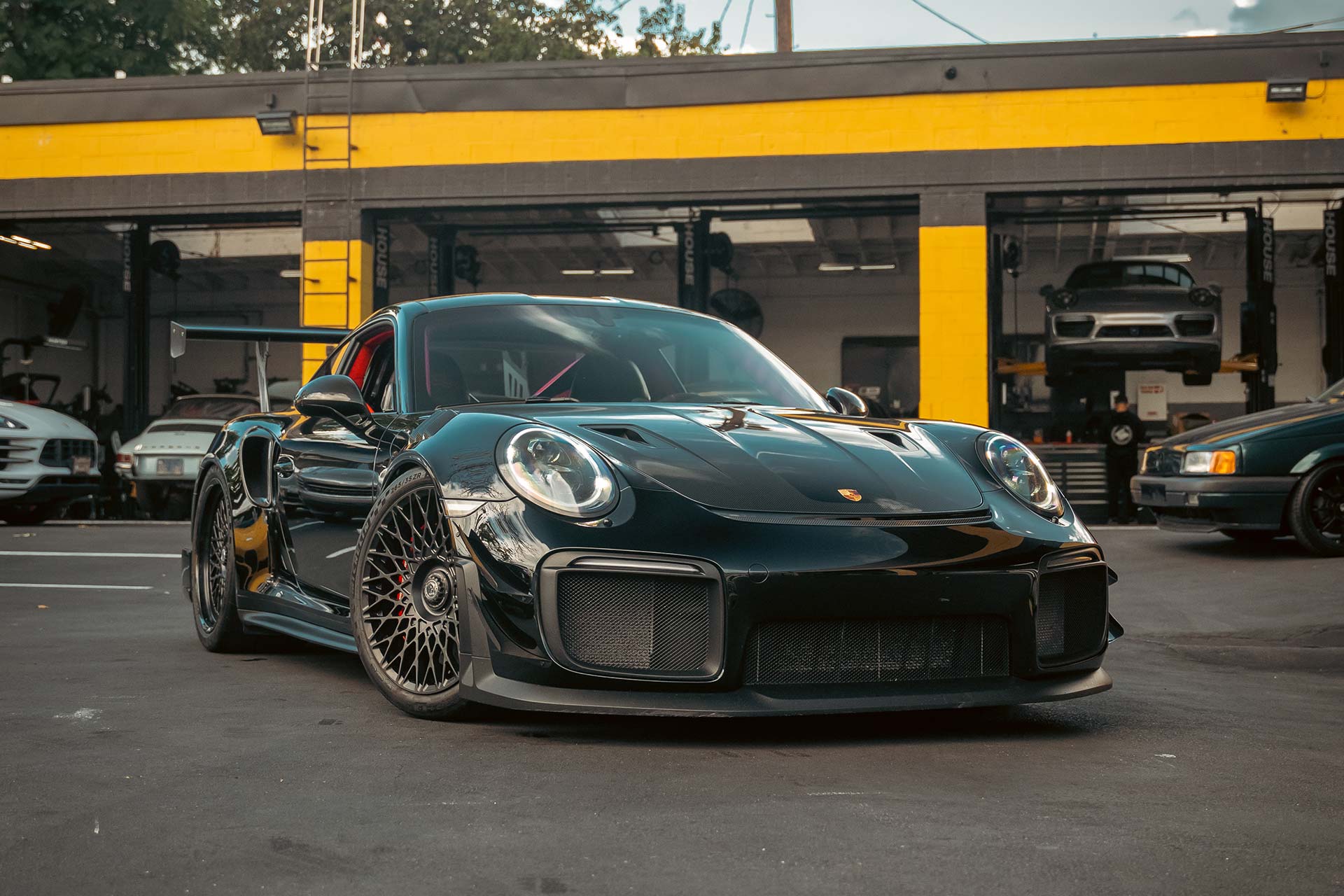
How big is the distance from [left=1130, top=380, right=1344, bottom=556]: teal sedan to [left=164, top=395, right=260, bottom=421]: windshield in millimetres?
11835

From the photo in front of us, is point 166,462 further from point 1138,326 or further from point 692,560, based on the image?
point 692,560

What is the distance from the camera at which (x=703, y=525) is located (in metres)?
3.59

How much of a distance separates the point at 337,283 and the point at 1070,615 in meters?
16.2

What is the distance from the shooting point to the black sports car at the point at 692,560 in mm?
3551

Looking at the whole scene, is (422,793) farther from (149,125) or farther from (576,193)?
(149,125)

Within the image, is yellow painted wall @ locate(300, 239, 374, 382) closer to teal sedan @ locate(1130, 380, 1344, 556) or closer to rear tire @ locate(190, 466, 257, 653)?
teal sedan @ locate(1130, 380, 1344, 556)

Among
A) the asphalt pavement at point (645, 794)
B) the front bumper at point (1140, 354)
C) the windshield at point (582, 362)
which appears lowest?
the asphalt pavement at point (645, 794)

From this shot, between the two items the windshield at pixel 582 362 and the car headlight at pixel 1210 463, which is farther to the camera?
the car headlight at pixel 1210 463

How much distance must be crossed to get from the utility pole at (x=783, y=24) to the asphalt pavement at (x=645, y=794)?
57.6 feet

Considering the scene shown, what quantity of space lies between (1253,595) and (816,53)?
11.5 metres

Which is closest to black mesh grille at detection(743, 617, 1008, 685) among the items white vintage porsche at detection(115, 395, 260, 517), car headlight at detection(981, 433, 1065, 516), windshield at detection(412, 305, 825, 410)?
car headlight at detection(981, 433, 1065, 516)

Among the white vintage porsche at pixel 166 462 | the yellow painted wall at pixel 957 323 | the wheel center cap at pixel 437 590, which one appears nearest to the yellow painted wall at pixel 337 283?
the white vintage porsche at pixel 166 462

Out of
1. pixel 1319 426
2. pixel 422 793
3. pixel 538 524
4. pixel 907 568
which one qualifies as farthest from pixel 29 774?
pixel 1319 426

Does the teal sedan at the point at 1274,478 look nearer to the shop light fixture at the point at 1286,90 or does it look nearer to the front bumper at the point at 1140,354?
the front bumper at the point at 1140,354
